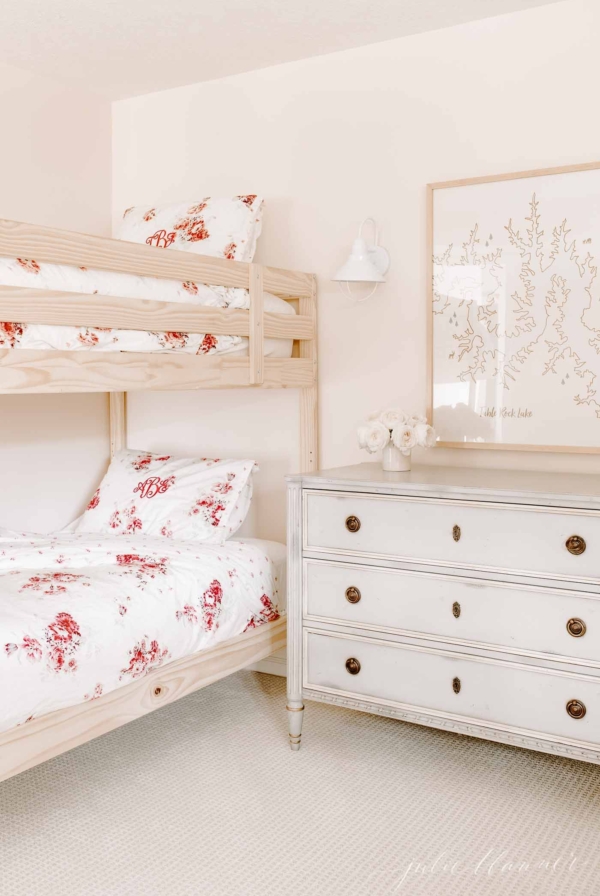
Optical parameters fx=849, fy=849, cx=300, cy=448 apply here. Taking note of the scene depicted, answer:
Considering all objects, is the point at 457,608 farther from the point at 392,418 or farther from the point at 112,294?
the point at 112,294

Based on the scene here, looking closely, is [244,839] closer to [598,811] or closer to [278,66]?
[598,811]

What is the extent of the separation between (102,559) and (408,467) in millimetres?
1001

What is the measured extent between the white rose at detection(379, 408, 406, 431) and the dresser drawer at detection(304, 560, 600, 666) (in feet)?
1.52

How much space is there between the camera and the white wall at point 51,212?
321 cm

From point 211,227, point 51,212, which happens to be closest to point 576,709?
point 211,227

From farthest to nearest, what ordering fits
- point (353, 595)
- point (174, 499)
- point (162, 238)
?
point (162, 238)
point (174, 499)
point (353, 595)

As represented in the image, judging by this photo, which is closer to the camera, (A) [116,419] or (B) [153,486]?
(B) [153,486]

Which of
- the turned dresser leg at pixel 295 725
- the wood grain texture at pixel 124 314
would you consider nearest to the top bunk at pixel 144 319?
the wood grain texture at pixel 124 314

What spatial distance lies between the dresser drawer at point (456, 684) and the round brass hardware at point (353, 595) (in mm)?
116

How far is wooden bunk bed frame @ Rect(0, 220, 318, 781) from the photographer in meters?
2.02

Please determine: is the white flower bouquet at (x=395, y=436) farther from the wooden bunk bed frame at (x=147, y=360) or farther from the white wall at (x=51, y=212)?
the white wall at (x=51, y=212)

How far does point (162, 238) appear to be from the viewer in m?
3.14

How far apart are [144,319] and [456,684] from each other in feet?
4.35

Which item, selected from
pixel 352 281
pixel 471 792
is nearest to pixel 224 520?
pixel 352 281
